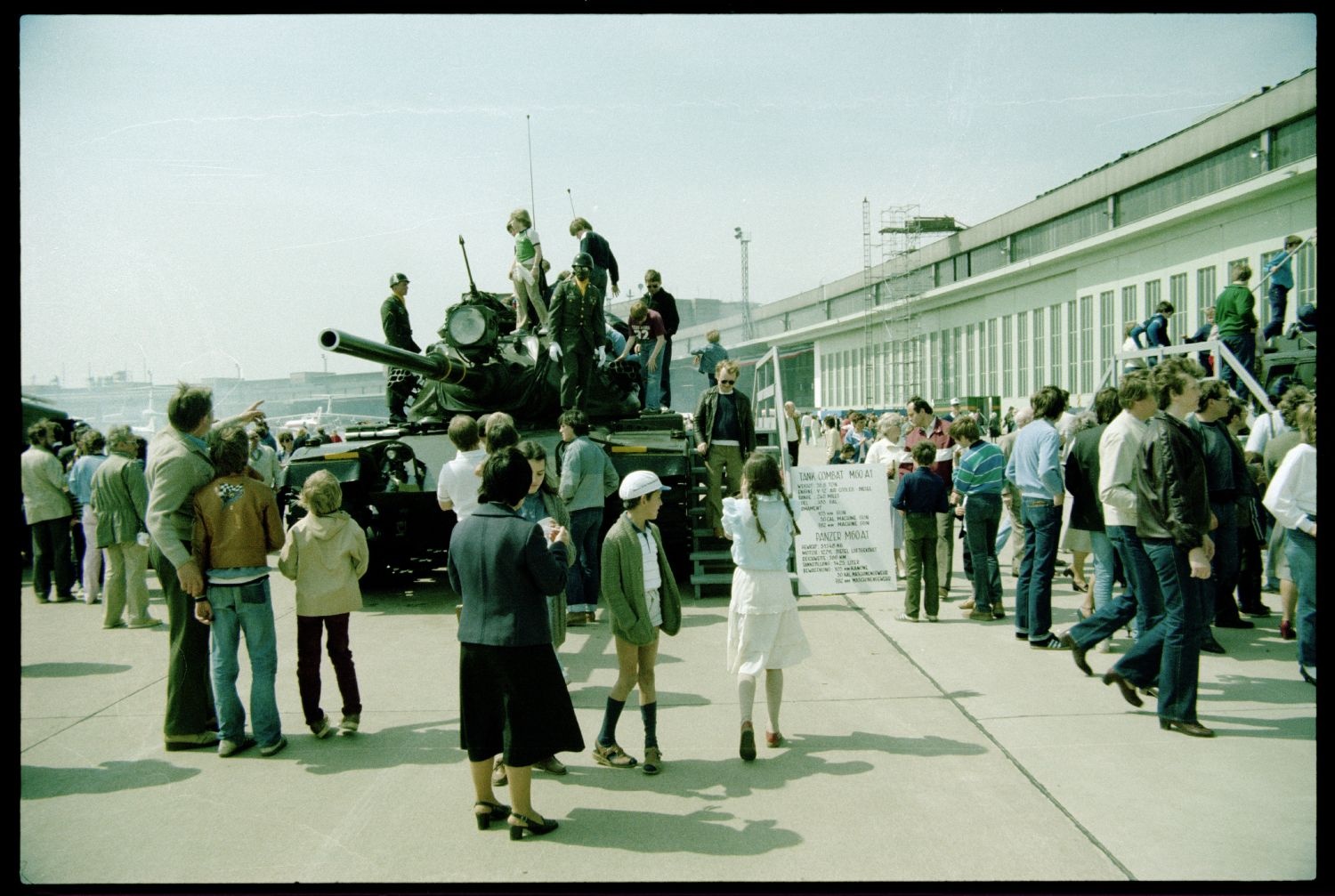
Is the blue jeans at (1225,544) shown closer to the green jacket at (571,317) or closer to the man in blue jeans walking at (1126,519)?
the man in blue jeans walking at (1126,519)

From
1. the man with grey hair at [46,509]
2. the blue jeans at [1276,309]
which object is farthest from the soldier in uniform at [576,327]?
the blue jeans at [1276,309]

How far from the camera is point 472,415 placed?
974 centimetres

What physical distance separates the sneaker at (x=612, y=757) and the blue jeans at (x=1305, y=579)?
384cm

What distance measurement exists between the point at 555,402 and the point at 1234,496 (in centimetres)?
606

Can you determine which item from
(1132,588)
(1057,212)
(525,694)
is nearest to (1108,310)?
(1057,212)

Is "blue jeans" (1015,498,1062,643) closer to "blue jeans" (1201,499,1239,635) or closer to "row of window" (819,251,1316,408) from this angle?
"blue jeans" (1201,499,1239,635)

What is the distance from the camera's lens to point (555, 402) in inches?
389

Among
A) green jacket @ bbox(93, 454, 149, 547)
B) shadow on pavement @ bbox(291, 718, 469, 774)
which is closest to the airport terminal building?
shadow on pavement @ bbox(291, 718, 469, 774)

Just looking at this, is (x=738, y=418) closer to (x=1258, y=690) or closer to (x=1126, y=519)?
(x=1126, y=519)

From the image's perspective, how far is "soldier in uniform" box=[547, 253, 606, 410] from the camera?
9156 millimetres

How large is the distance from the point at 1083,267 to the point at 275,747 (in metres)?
13.0

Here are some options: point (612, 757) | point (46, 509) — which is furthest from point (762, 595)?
point (46, 509)

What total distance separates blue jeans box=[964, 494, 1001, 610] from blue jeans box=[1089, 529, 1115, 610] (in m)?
1.06

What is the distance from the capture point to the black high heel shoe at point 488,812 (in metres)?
4.00
